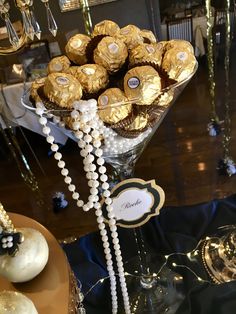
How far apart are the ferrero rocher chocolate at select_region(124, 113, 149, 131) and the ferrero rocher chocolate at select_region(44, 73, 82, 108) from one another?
80mm

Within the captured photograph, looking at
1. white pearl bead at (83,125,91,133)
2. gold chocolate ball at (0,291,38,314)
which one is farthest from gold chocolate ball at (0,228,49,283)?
white pearl bead at (83,125,91,133)

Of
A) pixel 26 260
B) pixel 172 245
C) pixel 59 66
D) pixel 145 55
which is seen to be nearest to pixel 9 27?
pixel 59 66

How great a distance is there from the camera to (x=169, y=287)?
0.75 m

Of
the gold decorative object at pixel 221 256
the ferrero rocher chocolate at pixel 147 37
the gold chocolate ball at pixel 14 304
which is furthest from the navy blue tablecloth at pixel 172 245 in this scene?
the ferrero rocher chocolate at pixel 147 37

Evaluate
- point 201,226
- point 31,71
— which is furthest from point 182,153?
point 31,71

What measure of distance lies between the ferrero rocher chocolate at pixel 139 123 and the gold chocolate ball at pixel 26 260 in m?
0.19

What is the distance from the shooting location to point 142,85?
44 centimetres

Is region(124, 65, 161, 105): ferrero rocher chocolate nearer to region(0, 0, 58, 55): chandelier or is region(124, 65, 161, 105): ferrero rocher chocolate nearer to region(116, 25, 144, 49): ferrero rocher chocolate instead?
region(116, 25, 144, 49): ferrero rocher chocolate

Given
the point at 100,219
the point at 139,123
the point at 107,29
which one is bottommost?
the point at 100,219

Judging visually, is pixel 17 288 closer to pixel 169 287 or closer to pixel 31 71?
pixel 169 287

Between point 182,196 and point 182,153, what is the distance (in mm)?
330

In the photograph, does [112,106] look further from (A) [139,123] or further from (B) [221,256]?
(B) [221,256]

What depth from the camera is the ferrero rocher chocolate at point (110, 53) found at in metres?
Answer: 0.48

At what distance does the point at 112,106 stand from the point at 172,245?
1.54ft
